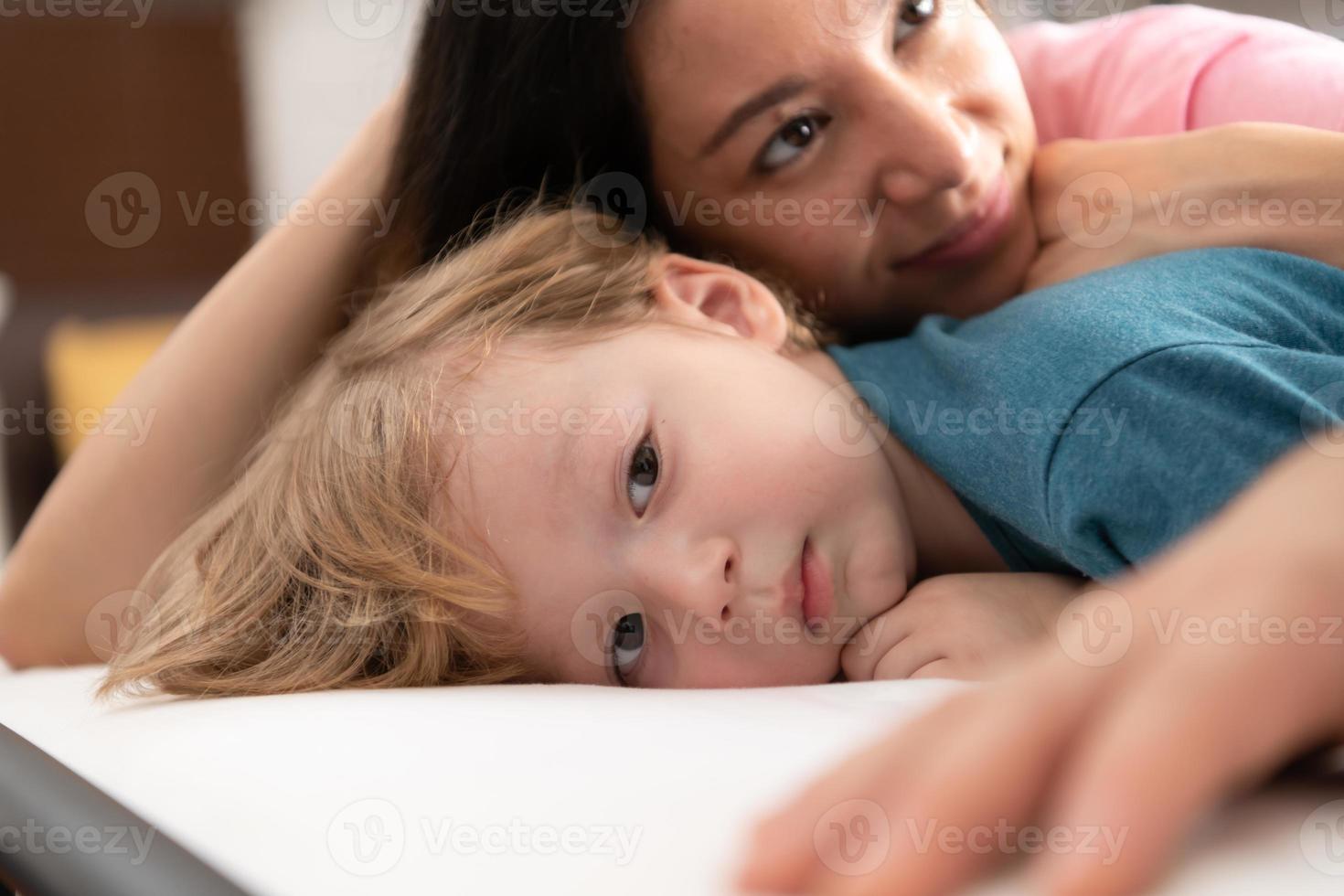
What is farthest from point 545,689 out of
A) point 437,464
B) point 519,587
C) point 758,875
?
point 758,875

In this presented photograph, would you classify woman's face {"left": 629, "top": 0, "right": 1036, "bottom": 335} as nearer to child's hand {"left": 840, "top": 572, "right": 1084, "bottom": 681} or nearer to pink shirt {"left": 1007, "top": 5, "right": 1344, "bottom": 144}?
pink shirt {"left": 1007, "top": 5, "right": 1344, "bottom": 144}

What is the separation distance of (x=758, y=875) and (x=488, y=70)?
3.11 feet

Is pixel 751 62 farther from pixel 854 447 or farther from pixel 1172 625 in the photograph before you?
pixel 1172 625

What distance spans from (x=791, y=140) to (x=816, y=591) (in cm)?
47

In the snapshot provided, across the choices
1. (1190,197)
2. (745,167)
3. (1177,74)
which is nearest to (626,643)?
(745,167)

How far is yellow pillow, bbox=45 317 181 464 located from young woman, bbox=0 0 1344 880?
1533 mm

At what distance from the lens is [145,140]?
3271mm

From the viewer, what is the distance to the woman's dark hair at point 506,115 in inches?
44.6

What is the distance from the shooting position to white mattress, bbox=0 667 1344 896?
Result: 0.42 metres

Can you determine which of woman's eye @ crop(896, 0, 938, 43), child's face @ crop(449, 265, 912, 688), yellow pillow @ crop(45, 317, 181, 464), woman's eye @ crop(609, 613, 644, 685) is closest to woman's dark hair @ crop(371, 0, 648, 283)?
woman's eye @ crop(896, 0, 938, 43)

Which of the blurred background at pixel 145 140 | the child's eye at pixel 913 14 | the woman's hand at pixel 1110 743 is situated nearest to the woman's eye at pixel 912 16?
the child's eye at pixel 913 14

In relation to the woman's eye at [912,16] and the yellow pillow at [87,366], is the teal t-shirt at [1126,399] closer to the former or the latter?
the woman's eye at [912,16]

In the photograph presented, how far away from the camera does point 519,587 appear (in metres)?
0.84

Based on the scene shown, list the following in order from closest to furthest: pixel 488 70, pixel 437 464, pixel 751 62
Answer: pixel 437 464
pixel 751 62
pixel 488 70
